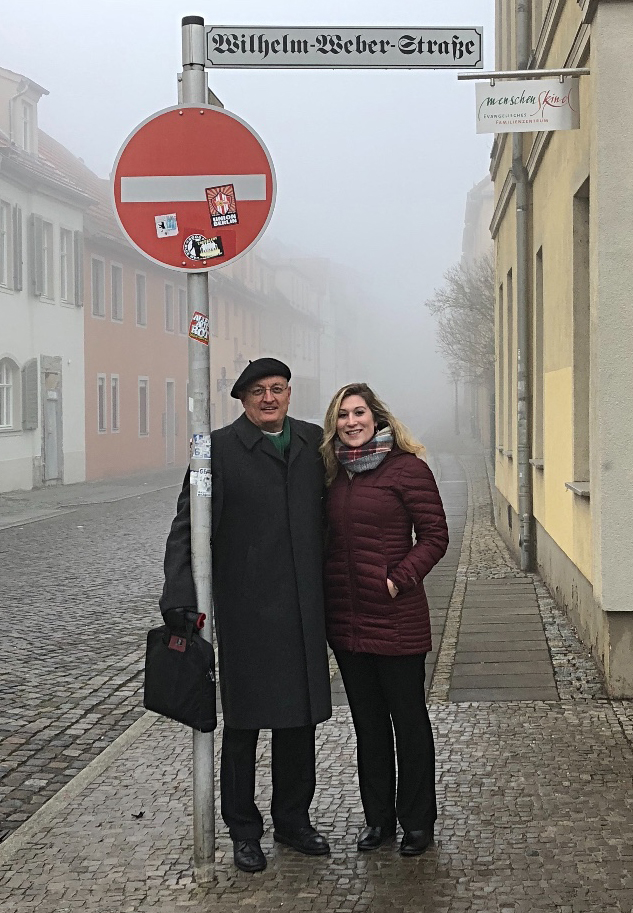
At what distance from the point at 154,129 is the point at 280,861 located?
2.60m

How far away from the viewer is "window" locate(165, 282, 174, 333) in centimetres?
4312

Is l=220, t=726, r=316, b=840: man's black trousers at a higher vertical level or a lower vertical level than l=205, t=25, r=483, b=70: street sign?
lower

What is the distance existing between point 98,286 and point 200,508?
107 feet

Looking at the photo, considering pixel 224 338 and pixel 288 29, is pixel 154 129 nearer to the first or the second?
pixel 288 29

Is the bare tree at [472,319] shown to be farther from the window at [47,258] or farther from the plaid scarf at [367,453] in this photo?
the plaid scarf at [367,453]

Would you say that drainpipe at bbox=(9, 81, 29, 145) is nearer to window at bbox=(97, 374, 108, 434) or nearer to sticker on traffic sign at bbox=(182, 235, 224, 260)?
window at bbox=(97, 374, 108, 434)

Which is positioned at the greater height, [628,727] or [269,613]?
[269,613]

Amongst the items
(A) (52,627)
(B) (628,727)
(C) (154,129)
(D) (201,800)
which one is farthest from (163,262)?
(A) (52,627)

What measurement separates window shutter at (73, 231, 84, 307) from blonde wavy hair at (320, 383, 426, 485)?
95.6 feet

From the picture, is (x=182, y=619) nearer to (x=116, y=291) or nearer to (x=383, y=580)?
(x=383, y=580)

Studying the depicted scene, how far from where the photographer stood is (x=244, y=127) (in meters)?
4.50

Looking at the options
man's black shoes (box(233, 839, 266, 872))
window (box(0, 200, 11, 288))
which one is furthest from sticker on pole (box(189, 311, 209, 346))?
window (box(0, 200, 11, 288))

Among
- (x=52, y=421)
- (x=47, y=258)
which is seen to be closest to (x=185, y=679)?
(x=52, y=421)

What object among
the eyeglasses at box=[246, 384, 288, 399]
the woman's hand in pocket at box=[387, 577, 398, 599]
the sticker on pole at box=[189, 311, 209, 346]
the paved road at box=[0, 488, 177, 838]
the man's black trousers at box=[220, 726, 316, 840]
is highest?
the sticker on pole at box=[189, 311, 209, 346]
